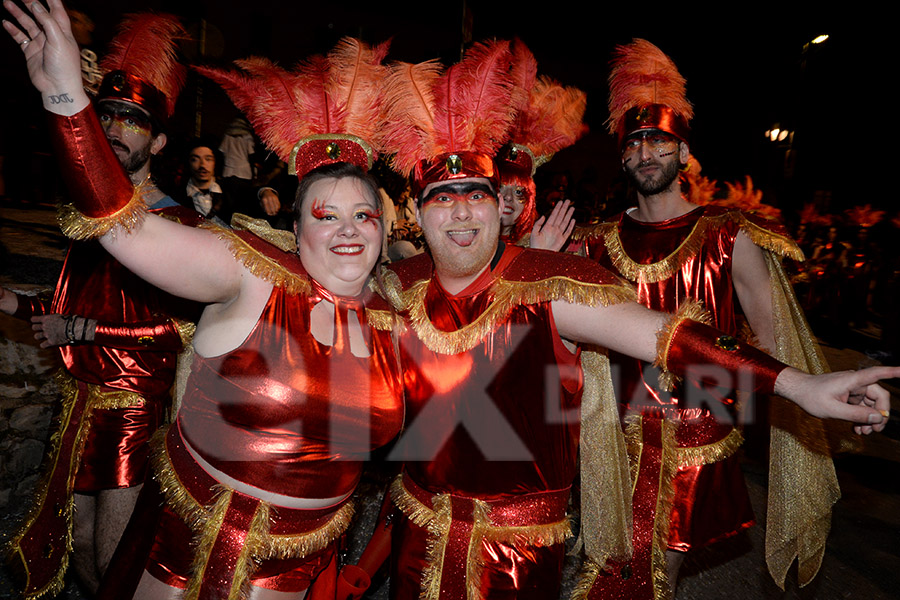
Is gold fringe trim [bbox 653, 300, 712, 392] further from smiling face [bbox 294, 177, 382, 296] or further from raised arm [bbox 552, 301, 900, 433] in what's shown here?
smiling face [bbox 294, 177, 382, 296]

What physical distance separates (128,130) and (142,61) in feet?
1.10

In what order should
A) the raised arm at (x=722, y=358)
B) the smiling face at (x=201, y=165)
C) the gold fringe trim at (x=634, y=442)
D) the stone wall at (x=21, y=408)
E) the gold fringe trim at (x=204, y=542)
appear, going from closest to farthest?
1. the raised arm at (x=722, y=358)
2. the gold fringe trim at (x=204, y=542)
3. the gold fringe trim at (x=634, y=442)
4. the stone wall at (x=21, y=408)
5. the smiling face at (x=201, y=165)

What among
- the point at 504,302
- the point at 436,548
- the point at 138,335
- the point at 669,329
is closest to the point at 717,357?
the point at 669,329

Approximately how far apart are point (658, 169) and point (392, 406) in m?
2.03

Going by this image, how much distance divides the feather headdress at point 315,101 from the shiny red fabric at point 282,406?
1.75 feet

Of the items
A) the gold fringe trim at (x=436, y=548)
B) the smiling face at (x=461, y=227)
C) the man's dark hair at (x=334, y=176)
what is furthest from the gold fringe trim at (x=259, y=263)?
the gold fringe trim at (x=436, y=548)

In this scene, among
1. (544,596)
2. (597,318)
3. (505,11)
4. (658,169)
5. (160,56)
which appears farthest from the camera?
(505,11)

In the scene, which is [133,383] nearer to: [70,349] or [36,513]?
[70,349]

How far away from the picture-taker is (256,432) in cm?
168

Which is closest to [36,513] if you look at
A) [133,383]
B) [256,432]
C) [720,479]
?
[133,383]

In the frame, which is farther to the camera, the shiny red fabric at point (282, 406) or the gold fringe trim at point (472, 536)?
the gold fringe trim at point (472, 536)

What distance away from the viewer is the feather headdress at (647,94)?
3.01 m

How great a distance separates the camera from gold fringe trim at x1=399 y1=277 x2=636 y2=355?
1.89 m

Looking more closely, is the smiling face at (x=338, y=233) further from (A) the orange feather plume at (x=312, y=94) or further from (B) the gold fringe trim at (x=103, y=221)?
(B) the gold fringe trim at (x=103, y=221)
